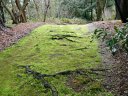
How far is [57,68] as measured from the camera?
8.51m

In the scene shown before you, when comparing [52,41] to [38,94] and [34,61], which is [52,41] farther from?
[38,94]

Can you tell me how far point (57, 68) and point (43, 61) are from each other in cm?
118

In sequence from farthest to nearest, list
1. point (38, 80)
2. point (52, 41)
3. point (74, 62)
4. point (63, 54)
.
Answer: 1. point (52, 41)
2. point (63, 54)
3. point (74, 62)
4. point (38, 80)

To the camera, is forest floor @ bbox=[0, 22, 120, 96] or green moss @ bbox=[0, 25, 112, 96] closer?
forest floor @ bbox=[0, 22, 120, 96]

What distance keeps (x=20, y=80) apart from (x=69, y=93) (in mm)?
1769

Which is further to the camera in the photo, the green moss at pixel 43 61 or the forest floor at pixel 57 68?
the green moss at pixel 43 61

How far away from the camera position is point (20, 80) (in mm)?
7641

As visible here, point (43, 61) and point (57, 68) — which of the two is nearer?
point (57, 68)

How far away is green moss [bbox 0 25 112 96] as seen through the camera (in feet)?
22.7

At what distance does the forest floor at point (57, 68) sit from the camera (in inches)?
268

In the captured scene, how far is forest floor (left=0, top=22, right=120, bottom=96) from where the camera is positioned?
6801 millimetres

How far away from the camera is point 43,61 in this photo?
9547 millimetres

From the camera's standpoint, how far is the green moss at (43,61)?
6.93 m

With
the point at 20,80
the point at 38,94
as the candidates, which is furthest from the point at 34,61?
the point at 38,94
